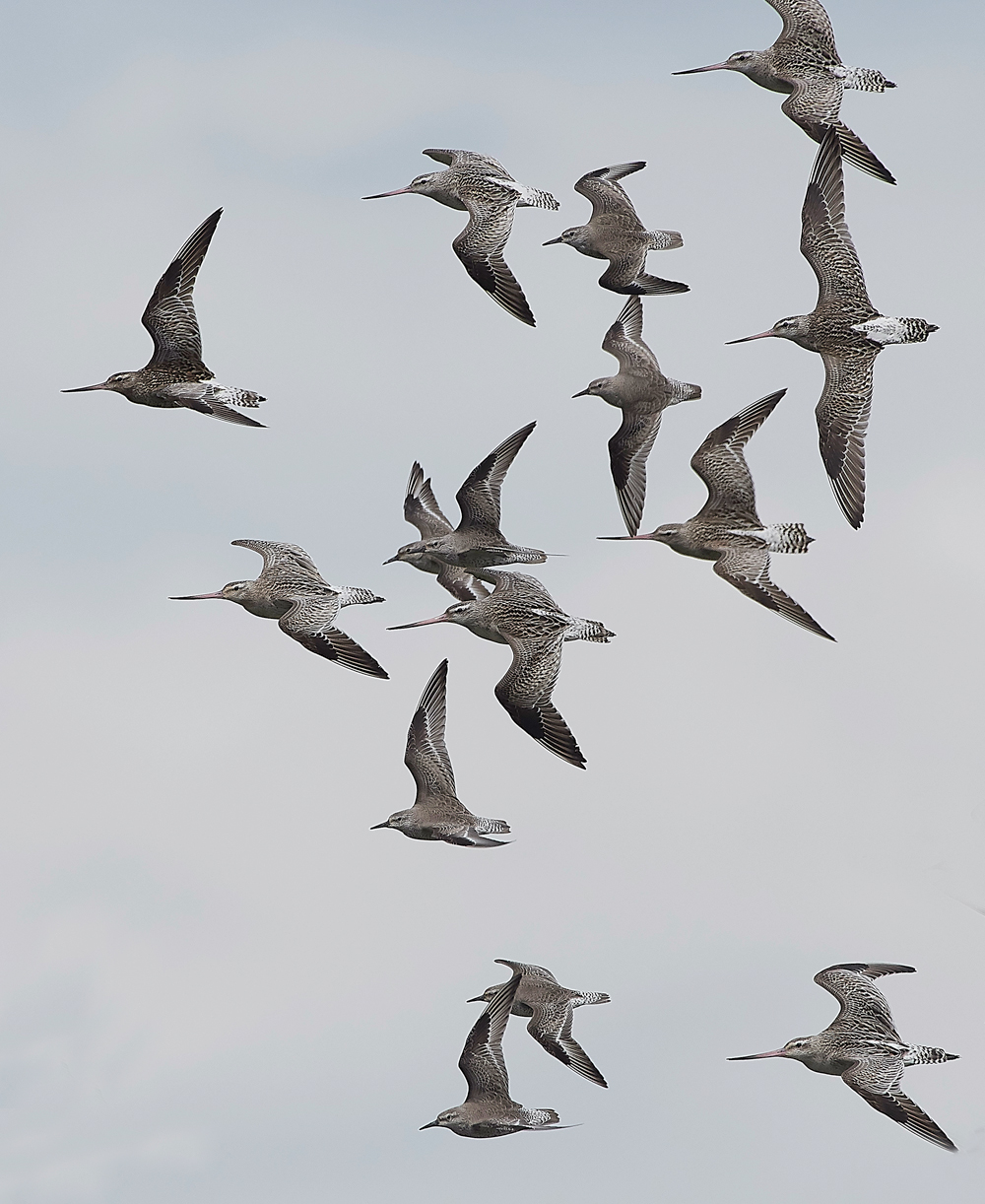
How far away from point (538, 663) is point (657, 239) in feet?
17.4

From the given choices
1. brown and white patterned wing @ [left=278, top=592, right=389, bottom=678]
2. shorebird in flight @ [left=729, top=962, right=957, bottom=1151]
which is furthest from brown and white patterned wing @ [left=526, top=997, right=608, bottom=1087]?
brown and white patterned wing @ [left=278, top=592, right=389, bottom=678]

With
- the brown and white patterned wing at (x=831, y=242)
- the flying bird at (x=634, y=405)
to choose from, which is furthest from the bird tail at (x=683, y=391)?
the brown and white patterned wing at (x=831, y=242)

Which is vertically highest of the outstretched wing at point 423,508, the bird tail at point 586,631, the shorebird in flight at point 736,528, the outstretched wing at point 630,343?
the outstretched wing at point 630,343

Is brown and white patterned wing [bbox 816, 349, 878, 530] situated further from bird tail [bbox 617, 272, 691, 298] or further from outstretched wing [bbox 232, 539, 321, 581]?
outstretched wing [bbox 232, 539, 321, 581]

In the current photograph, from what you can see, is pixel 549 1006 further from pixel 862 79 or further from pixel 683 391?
pixel 862 79

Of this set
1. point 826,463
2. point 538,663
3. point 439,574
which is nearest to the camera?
point 538,663

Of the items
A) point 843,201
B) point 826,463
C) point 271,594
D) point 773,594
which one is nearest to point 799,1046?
point 773,594

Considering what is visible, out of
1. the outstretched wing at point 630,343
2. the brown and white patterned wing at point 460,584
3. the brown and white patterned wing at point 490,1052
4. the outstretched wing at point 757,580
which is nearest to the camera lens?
the outstretched wing at point 757,580

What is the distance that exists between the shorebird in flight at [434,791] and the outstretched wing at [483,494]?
176 cm

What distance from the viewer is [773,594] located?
47.9 feet

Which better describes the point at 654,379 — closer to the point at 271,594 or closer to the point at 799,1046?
the point at 271,594

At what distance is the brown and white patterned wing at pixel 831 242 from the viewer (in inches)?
614

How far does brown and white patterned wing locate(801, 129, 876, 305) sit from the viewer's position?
51.2 feet

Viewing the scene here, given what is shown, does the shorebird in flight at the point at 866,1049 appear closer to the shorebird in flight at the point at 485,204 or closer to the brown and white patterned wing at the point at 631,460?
the brown and white patterned wing at the point at 631,460
